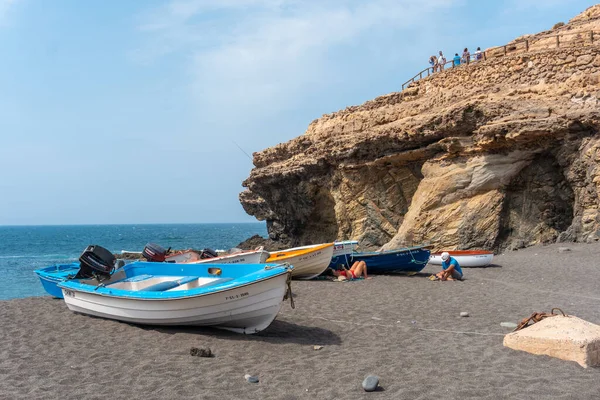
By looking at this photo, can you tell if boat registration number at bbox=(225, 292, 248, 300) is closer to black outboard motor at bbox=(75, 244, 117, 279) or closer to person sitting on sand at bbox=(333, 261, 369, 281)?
black outboard motor at bbox=(75, 244, 117, 279)

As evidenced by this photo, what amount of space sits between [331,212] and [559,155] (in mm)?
13227

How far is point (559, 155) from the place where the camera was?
1975cm

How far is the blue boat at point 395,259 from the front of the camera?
16328 mm

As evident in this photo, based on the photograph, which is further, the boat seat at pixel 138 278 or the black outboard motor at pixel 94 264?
the black outboard motor at pixel 94 264

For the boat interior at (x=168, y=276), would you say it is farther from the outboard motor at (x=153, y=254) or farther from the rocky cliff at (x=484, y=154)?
the rocky cliff at (x=484, y=154)

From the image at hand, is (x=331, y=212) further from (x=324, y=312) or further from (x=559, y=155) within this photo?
(x=324, y=312)

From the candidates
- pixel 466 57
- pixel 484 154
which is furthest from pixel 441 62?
pixel 484 154

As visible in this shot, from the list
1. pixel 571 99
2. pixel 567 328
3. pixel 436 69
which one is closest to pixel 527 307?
pixel 567 328

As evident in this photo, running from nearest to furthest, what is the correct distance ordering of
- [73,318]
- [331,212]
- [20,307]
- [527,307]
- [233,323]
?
[233,323]
[73,318]
[527,307]
[20,307]
[331,212]

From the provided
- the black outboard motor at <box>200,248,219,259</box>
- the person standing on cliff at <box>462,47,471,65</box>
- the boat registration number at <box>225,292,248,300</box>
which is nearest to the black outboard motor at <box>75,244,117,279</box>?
the boat registration number at <box>225,292,248,300</box>

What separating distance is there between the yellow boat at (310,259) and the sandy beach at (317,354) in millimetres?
3079

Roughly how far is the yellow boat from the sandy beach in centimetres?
308

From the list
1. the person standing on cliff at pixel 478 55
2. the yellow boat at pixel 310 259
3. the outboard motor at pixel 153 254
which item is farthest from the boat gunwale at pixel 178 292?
the person standing on cliff at pixel 478 55

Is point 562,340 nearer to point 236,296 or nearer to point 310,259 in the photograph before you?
point 236,296
